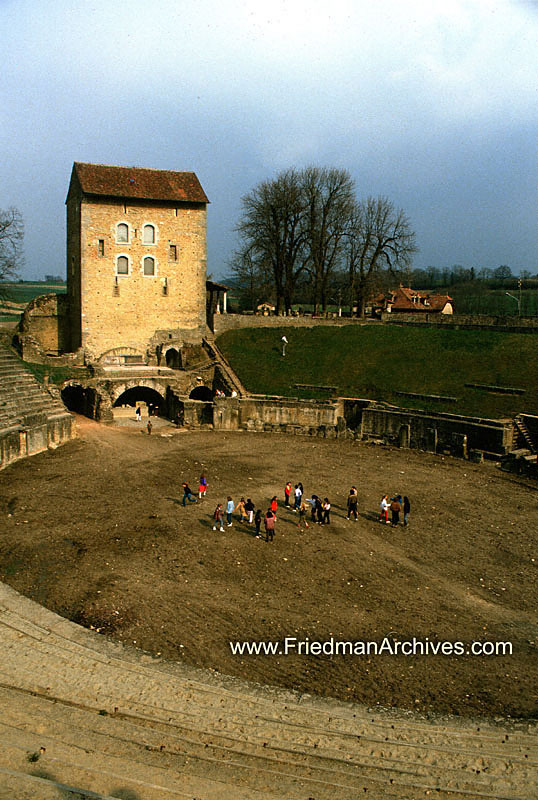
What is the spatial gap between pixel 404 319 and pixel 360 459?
2603 centimetres

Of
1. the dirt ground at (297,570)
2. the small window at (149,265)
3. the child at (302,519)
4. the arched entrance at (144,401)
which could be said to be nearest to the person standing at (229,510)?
the dirt ground at (297,570)

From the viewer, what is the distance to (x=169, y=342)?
144 ft

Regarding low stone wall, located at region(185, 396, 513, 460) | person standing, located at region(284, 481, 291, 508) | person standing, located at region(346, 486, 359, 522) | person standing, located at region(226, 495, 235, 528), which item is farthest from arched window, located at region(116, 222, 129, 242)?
person standing, located at region(346, 486, 359, 522)

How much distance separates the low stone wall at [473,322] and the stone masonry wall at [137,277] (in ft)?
56.6

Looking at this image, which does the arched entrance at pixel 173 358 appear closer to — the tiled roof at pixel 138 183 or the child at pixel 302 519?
the tiled roof at pixel 138 183

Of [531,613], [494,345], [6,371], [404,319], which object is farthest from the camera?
[404,319]

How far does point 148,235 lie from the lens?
1708 inches

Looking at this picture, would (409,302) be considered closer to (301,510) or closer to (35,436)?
(35,436)

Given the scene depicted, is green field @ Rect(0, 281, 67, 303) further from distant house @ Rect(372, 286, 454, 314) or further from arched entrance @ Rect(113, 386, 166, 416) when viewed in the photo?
distant house @ Rect(372, 286, 454, 314)

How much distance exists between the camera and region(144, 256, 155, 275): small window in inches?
1711

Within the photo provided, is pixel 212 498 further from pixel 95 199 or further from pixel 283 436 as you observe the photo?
pixel 95 199

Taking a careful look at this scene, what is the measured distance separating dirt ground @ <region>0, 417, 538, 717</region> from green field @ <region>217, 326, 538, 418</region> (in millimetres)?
8105

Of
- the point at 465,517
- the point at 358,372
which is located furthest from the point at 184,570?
the point at 358,372

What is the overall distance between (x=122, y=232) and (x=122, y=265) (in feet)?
7.70
